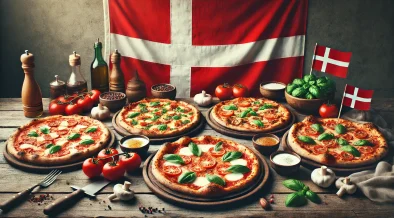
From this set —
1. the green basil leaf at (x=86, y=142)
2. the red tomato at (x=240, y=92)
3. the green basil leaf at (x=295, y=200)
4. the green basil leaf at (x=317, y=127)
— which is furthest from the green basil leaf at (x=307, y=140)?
the green basil leaf at (x=86, y=142)

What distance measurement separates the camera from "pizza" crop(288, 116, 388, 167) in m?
3.60

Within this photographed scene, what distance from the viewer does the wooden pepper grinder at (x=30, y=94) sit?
14.6ft

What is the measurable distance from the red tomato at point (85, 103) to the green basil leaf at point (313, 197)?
260cm

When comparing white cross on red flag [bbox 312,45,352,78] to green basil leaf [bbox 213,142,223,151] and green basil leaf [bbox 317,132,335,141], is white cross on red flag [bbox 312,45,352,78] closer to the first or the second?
green basil leaf [bbox 317,132,335,141]

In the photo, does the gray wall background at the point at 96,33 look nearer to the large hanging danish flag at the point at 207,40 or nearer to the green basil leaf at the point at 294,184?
the large hanging danish flag at the point at 207,40

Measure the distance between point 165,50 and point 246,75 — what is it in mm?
1224

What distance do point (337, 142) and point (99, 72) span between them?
2757 millimetres

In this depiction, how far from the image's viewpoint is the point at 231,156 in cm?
365

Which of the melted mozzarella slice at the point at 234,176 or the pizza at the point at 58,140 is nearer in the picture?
the melted mozzarella slice at the point at 234,176

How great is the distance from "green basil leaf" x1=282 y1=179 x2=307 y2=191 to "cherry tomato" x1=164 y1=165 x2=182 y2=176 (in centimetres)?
83

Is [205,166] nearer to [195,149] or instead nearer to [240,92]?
[195,149]

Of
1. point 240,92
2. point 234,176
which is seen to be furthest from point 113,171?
point 240,92

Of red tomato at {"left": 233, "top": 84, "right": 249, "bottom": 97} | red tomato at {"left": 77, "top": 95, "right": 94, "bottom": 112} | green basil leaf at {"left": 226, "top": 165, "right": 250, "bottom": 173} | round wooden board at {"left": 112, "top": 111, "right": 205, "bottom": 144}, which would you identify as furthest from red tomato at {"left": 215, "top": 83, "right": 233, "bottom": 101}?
green basil leaf at {"left": 226, "top": 165, "right": 250, "bottom": 173}

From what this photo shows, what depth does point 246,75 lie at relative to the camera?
6.30 metres
